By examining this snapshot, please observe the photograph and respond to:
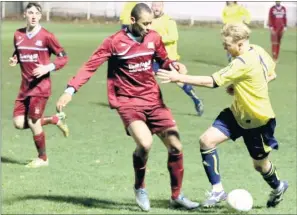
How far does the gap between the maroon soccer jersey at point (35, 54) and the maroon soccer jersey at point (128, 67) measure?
2507 mm

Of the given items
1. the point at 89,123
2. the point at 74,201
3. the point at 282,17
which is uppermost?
the point at 74,201

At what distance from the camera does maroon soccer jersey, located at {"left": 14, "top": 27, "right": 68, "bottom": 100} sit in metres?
11.9

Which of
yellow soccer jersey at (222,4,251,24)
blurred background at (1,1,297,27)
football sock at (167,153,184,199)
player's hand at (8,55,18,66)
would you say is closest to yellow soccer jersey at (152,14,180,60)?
player's hand at (8,55,18,66)

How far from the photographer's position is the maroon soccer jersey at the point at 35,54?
1192 cm

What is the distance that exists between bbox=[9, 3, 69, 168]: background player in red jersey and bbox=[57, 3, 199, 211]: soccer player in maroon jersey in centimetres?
252

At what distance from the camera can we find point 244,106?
9180 millimetres

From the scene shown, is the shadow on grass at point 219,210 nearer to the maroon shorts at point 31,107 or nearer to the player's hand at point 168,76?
the player's hand at point 168,76

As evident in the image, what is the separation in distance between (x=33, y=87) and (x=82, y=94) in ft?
30.0

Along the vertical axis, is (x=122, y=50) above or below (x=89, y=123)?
above

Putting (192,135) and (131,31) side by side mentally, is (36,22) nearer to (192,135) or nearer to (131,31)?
(131,31)

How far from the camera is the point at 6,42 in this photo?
34.5 m

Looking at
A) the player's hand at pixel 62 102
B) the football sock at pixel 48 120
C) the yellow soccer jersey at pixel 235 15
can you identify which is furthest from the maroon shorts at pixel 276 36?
the player's hand at pixel 62 102

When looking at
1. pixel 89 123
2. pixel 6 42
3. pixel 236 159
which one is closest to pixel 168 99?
pixel 89 123

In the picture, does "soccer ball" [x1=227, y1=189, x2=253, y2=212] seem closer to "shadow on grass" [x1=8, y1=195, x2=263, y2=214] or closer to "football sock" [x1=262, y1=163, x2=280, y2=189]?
"shadow on grass" [x1=8, y1=195, x2=263, y2=214]
